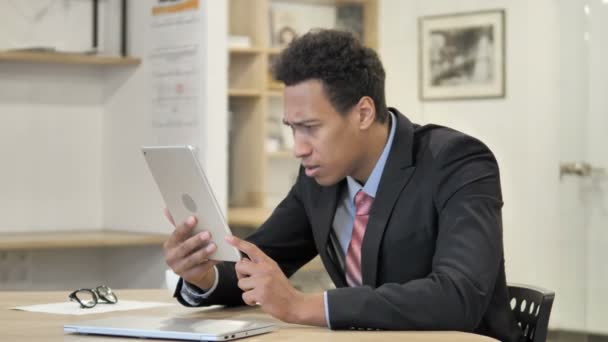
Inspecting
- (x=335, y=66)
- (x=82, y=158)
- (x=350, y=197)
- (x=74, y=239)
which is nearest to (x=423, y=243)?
(x=350, y=197)

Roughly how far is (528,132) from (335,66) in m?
2.57

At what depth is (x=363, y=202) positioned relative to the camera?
92.9 inches

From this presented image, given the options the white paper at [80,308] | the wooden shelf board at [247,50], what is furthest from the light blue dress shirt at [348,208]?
the wooden shelf board at [247,50]

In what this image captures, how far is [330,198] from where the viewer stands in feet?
7.88

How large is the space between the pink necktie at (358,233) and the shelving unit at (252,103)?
3559 mm

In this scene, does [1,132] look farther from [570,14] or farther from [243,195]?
[570,14]

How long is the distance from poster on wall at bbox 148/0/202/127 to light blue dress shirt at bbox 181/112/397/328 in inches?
87.4

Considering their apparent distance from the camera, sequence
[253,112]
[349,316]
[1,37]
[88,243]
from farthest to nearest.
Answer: [253,112] < [1,37] < [88,243] < [349,316]

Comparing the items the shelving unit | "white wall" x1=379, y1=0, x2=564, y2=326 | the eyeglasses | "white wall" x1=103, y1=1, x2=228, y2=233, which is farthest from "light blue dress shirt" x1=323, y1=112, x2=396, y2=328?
the shelving unit

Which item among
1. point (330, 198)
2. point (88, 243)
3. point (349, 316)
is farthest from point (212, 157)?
point (349, 316)

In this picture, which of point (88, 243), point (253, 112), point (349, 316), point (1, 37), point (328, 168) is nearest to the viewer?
point (349, 316)

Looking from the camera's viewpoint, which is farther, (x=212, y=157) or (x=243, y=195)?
(x=243, y=195)

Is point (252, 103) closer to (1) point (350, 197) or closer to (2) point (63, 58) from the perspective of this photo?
(2) point (63, 58)

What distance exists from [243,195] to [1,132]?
1783 millimetres
